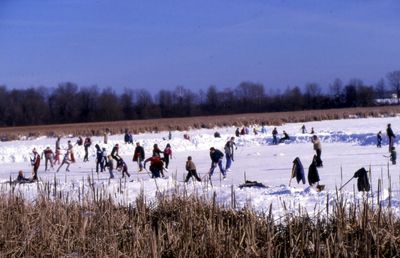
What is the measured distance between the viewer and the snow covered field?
37.1 feet

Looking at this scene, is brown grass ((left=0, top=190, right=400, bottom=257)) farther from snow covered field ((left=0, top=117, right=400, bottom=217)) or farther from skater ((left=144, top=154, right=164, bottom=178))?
skater ((left=144, top=154, right=164, bottom=178))

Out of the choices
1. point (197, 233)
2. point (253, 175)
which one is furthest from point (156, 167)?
point (197, 233)

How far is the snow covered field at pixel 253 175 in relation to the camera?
11300mm

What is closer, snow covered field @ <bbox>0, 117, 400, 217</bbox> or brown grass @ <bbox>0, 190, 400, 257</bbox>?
brown grass @ <bbox>0, 190, 400, 257</bbox>

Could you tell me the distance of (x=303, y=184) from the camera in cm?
1792

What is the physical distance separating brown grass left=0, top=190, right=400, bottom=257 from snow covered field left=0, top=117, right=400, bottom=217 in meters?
0.37

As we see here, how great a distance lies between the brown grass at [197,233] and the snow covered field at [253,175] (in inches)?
14.6

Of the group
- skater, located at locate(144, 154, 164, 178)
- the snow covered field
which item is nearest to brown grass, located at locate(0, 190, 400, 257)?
the snow covered field

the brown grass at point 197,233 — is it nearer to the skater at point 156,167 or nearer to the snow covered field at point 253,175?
the snow covered field at point 253,175

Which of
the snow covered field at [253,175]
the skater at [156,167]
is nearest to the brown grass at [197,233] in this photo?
the snow covered field at [253,175]

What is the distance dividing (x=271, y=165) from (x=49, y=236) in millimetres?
17925

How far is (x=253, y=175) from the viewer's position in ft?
69.6

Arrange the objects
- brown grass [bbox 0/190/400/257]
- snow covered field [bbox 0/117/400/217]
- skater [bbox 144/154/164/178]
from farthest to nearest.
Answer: skater [bbox 144/154/164/178], snow covered field [bbox 0/117/400/217], brown grass [bbox 0/190/400/257]

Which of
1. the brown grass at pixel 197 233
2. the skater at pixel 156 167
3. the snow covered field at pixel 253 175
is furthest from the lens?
the skater at pixel 156 167
